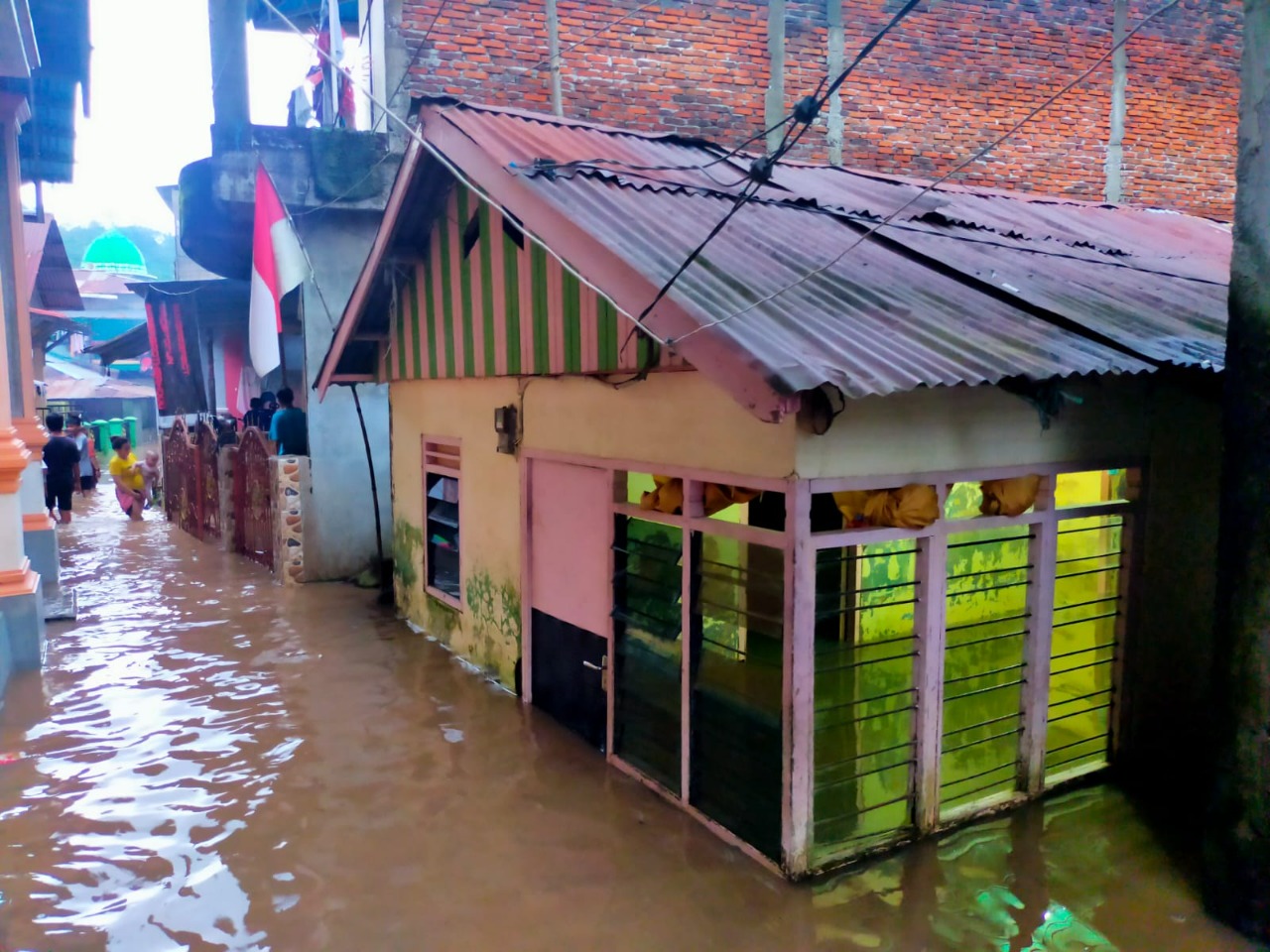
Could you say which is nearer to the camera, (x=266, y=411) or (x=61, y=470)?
(x=266, y=411)

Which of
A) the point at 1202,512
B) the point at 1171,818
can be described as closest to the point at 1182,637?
the point at 1202,512

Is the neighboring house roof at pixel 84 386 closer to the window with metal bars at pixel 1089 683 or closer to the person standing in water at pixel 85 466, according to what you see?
the person standing in water at pixel 85 466

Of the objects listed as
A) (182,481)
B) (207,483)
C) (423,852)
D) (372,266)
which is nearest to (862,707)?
(423,852)

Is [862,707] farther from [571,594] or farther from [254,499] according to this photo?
[254,499]

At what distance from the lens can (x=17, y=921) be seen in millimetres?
4047

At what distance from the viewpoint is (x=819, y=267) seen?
5.07m

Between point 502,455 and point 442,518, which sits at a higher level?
point 502,455

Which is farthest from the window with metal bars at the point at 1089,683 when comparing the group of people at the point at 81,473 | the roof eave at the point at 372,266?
the group of people at the point at 81,473

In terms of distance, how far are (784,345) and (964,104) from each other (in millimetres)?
11794

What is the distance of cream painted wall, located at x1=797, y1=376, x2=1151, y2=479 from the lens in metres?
4.18

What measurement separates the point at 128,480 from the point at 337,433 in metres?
8.37

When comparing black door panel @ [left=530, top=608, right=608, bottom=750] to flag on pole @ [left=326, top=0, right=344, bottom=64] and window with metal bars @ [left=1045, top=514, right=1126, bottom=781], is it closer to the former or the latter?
window with metal bars @ [left=1045, top=514, right=1126, bottom=781]

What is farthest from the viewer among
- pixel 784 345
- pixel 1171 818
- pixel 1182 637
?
pixel 1182 637

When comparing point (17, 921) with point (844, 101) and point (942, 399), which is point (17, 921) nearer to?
point (942, 399)
